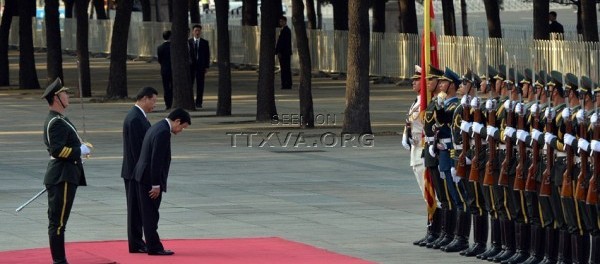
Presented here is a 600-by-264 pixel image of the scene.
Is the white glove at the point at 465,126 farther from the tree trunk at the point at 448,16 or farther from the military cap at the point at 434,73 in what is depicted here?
the tree trunk at the point at 448,16

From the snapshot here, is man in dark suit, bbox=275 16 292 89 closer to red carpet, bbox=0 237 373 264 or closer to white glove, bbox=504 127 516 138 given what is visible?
red carpet, bbox=0 237 373 264

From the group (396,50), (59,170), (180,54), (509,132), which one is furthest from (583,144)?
(396,50)

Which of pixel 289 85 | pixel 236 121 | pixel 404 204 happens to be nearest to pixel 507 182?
pixel 404 204

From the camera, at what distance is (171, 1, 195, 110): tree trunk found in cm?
3572

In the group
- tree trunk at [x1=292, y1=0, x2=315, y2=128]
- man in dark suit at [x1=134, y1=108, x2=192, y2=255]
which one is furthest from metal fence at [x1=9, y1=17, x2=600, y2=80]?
man in dark suit at [x1=134, y1=108, x2=192, y2=255]

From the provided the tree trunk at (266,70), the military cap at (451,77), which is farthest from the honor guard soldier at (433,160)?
the tree trunk at (266,70)

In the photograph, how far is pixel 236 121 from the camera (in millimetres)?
33312

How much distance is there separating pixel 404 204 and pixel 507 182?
513cm

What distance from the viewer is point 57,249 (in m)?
14.2

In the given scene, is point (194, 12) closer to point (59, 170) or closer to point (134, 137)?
point (134, 137)

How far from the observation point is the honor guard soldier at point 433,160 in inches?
615

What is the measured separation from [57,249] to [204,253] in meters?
1.71

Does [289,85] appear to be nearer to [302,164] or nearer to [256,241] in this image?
[302,164]

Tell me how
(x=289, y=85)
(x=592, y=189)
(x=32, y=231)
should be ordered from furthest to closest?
(x=289, y=85), (x=32, y=231), (x=592, y=189)
